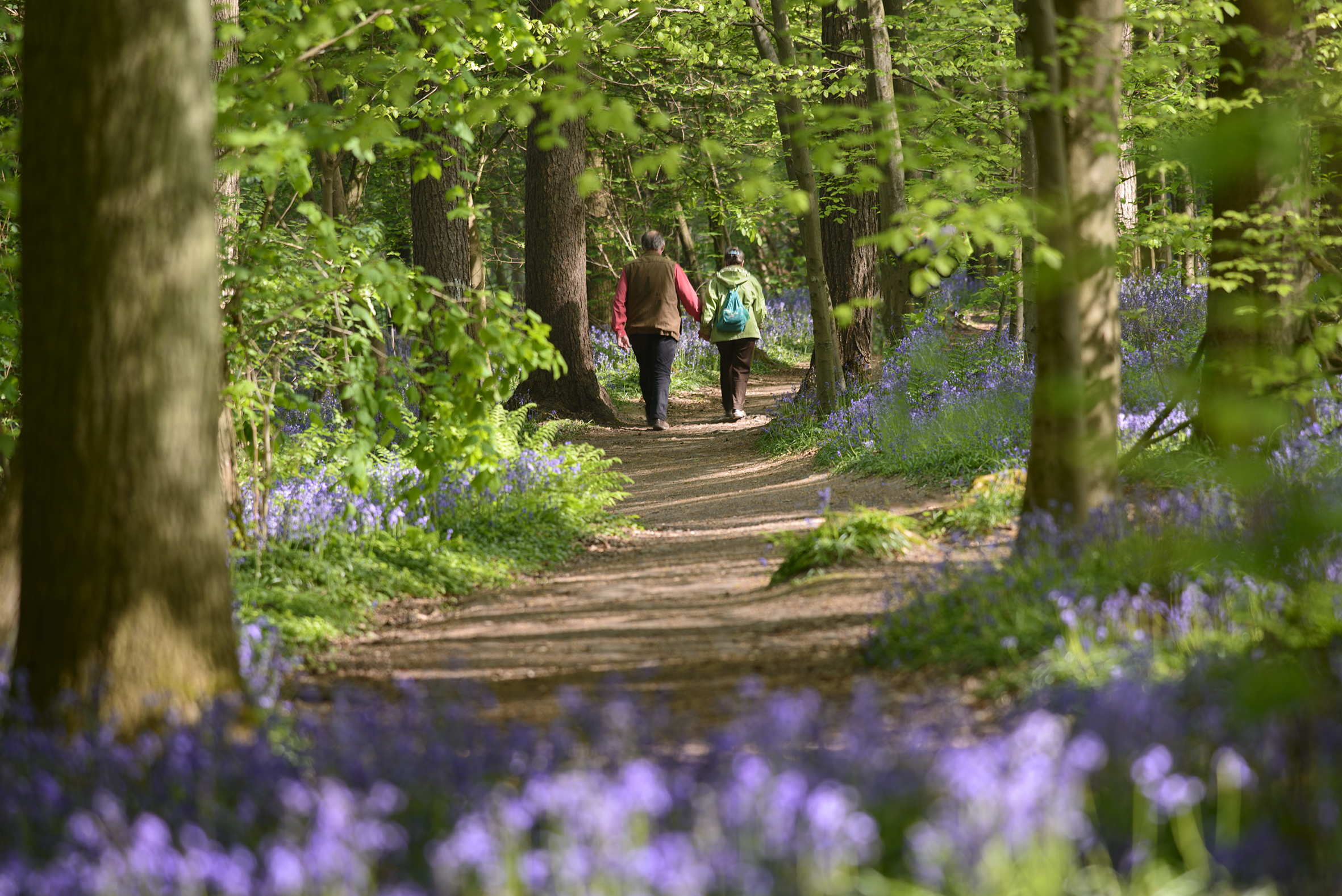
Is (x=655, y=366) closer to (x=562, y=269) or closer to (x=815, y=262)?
(x=562, y=269)

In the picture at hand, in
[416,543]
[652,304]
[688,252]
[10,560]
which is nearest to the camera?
[10,560]

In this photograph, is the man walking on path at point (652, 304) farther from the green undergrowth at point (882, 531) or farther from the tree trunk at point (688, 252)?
the green undergrowth at point (882, 531)

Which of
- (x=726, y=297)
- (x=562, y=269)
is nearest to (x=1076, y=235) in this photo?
(x=726, y=297)

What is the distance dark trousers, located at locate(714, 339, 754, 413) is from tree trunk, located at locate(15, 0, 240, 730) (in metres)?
10.6

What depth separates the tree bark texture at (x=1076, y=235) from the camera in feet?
14.7

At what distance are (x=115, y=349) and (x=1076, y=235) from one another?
383 cm

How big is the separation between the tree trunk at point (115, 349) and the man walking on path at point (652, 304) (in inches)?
377

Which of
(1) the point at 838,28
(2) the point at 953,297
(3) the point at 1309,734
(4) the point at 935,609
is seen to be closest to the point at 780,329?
(2) the point at 953,297

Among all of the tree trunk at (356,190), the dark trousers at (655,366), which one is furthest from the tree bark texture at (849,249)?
the tree trunk at (356,190)

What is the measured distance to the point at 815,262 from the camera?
36.4 ft

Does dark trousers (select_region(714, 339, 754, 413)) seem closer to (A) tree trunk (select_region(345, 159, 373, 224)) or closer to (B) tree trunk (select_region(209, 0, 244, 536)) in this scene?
(A) tree trunk (select_region(345, 159, 373, 224))

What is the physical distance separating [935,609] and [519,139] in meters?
15.2

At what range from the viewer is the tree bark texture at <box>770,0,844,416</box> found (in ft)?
35.6

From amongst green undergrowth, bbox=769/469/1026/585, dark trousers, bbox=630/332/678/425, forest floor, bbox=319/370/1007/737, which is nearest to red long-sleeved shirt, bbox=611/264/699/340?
dark trousers, bbox=630/332/678/425
